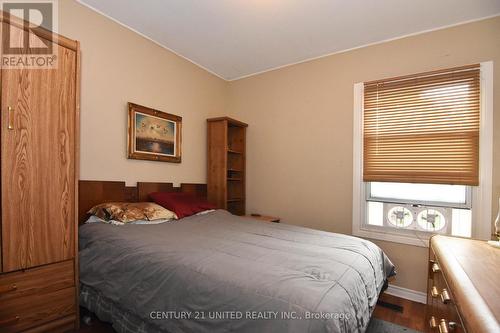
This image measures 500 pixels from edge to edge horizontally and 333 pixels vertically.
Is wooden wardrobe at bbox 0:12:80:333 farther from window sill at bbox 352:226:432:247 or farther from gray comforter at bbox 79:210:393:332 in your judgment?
window sill at bbox 352:226:432:247

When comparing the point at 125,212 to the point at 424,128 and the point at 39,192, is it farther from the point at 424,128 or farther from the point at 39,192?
the point at 424,128

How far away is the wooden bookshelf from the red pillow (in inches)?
20.3

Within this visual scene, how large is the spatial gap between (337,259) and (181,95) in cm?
259

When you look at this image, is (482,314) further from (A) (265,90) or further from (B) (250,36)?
(A) (265,90)

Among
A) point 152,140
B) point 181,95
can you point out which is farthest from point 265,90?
point 152,140

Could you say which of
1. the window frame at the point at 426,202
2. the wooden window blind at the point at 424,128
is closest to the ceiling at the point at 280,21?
the wooden window blind at the point at 424,128

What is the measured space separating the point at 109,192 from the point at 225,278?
5.52 ft

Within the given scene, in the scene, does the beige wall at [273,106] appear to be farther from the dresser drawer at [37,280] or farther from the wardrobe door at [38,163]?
the dresser drawer at [37,280]

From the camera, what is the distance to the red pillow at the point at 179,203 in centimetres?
254

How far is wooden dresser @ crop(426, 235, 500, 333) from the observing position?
72cm

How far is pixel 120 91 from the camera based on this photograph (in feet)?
8.15

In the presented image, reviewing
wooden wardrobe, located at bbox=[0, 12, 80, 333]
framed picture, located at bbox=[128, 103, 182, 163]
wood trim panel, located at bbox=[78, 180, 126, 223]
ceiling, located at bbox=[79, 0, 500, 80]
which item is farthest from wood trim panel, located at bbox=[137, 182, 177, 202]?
ceiling, located at bbox=[79, 0, 500, 80]

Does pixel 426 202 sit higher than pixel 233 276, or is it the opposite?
pixel 426 202

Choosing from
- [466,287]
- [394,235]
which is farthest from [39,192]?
[394,235]
